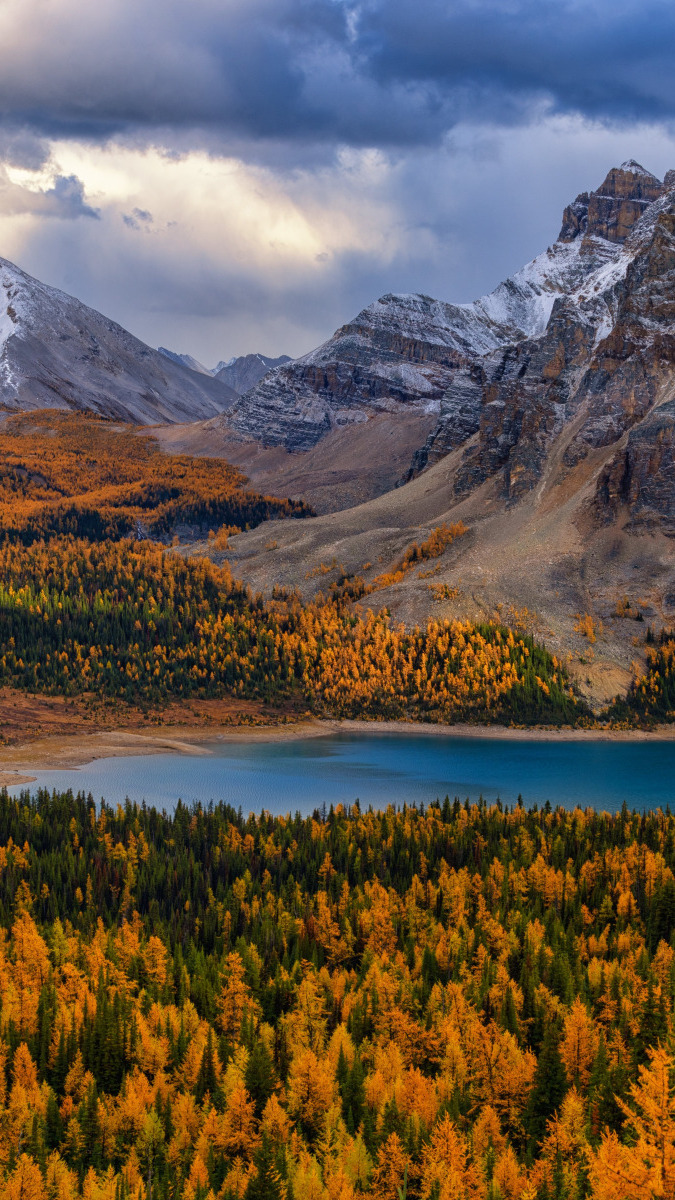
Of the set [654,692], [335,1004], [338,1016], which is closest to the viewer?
[338,1016]

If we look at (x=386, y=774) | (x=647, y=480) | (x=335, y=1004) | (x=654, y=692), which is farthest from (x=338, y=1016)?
(x=647, y=480)

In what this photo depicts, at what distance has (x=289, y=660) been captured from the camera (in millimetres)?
179250

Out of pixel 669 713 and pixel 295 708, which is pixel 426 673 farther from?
pixel 669 713

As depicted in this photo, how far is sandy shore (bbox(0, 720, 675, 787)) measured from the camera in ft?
431

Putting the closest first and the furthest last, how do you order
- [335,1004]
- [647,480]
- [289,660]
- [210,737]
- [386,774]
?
[335,1004] < [386,774] < [210,737] < [289,660] < [647,480]

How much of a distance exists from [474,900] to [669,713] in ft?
311

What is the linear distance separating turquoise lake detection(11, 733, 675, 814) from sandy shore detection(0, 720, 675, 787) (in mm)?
2917

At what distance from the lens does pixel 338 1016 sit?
172 ft

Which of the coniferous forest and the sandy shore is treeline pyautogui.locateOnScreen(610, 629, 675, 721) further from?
the coniferous forest

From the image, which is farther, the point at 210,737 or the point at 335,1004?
the point at 210,737

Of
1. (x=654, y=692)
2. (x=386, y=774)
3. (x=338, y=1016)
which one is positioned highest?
(x=654, y=692)

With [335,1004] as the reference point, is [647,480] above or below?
above

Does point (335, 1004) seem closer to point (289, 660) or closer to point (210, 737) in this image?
point (210, 737)

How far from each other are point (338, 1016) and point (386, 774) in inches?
2819
